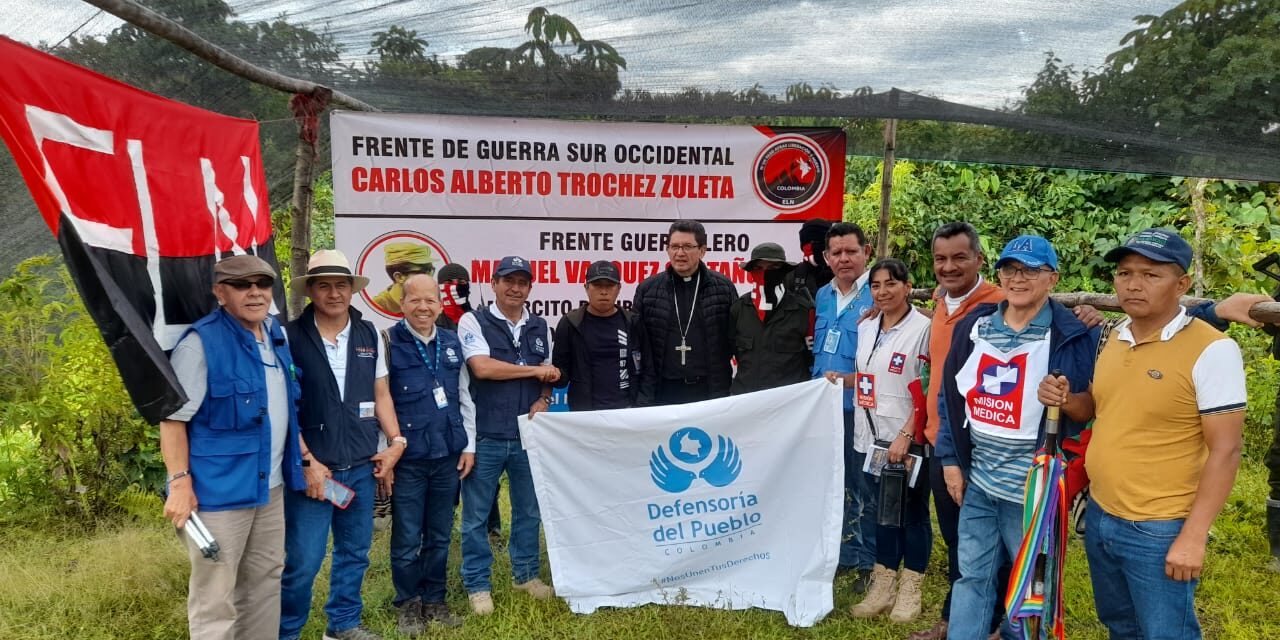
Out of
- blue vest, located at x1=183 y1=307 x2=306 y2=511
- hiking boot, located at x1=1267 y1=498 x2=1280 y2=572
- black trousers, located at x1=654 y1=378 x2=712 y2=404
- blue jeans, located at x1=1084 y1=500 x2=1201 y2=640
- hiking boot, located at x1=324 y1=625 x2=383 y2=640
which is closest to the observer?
blue jeans, located at x1=1084 y1=500 x2=1201 y2=640

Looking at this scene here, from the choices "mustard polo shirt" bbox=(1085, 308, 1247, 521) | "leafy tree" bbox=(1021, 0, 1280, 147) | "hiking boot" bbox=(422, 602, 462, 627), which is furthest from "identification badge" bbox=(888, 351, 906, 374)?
"hiking boot" bbox=(422, 602, 462, 627)

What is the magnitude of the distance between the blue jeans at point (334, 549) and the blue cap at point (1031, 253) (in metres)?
2.67

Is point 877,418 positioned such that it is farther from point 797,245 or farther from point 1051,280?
point 797,245

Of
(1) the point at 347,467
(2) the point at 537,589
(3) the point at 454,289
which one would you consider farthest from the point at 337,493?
(3) the point at 454,289

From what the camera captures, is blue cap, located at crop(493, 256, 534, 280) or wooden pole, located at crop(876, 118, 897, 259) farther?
wooden pole, located at crop(876, 118, 897, 259)

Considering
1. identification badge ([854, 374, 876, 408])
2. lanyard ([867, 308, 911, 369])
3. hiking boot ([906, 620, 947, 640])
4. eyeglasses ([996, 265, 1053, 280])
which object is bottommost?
hiking boot ([906, 620, 947, 640])

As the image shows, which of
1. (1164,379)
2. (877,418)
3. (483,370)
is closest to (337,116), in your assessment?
(483,370)

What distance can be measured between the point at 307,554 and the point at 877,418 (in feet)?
8.33

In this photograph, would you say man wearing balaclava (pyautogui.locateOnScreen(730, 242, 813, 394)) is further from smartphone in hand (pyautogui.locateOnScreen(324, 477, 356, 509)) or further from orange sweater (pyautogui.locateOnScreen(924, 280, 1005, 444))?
smartphone in hand (pyautogui.locateOnScreen(324, 477, 356, 509))

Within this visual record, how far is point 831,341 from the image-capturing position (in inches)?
153

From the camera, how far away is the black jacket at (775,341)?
4.07 m

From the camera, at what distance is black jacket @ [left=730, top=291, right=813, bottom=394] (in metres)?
4.07

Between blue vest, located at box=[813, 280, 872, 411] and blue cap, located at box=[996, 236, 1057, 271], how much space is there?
3.15 feet

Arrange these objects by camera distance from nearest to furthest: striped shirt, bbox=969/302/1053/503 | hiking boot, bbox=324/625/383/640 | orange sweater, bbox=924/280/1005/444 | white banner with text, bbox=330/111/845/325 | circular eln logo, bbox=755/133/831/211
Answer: striped shirt, bbox=969/302/1053/503, orange sweater, bbox=924/280/1005/444, hiking boot, bbox=324/625/383/640, white banner with text, bbox=330/111/845/325, circular eln logo, bbox=755/133/831/211
